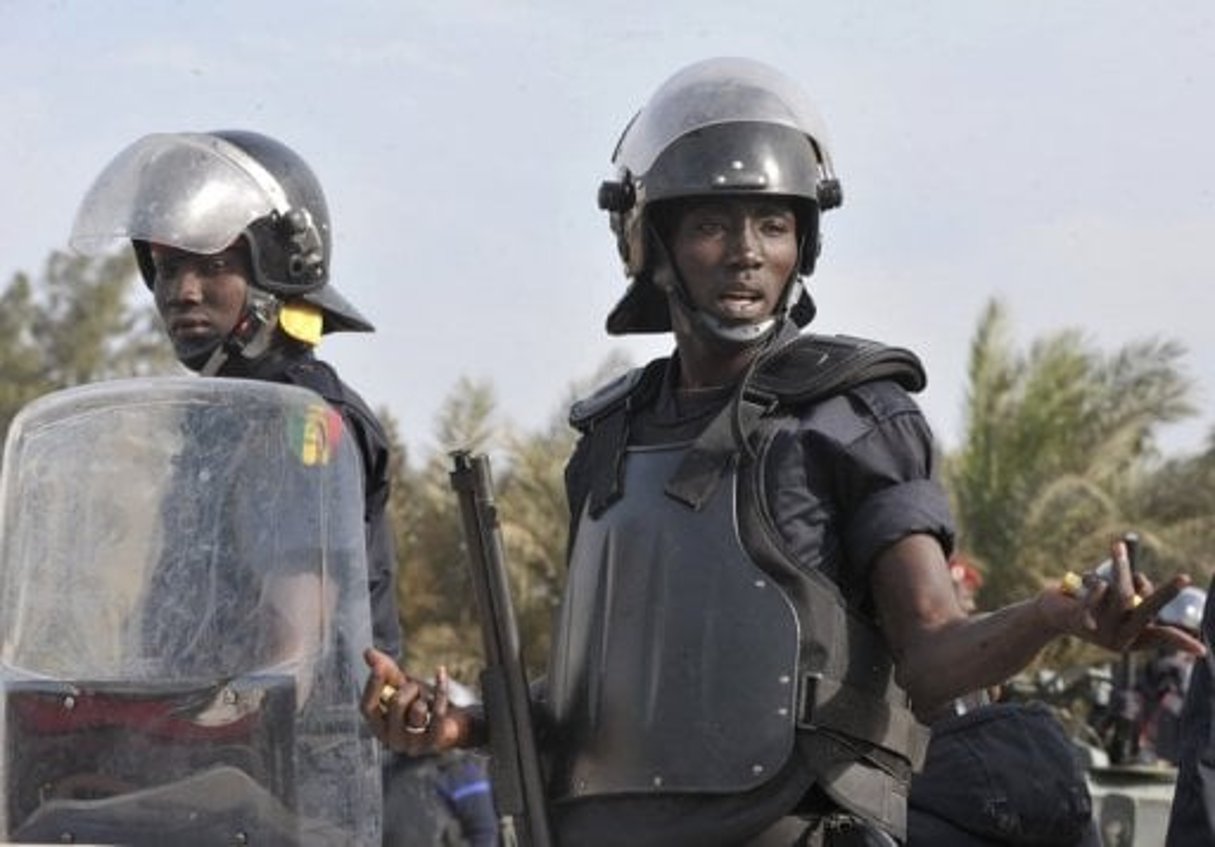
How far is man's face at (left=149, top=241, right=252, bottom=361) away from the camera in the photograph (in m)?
5.75

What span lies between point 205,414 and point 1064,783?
1559 millimetres

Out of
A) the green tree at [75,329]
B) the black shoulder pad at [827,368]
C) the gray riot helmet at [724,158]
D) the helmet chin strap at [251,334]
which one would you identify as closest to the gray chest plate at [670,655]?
the black shoulder pad at [827,368]

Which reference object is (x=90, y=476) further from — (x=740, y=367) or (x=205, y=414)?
(x=740, y=367)

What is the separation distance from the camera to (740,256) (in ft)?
14.2

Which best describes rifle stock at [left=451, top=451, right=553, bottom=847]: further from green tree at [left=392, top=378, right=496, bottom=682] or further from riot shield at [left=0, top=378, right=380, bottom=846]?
green tree at [left=392, top=378, right=496, bottom=682]

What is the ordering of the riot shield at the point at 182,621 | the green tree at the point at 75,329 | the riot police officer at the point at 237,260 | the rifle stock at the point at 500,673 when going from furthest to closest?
the green tree at the point at 75,329 < the riot police officer at the point at 237,260 < the riot shield at the point at 182,621 < the rifle stock at the point at 500,673

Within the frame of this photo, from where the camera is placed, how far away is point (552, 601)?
18422 mm

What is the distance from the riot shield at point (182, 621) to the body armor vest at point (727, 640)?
62cm

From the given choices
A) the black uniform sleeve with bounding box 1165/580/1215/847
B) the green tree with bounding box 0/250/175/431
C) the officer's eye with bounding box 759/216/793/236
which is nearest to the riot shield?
the officer's eye with bounding box 759/216/793/236

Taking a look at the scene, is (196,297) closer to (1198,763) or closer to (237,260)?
(237,260)

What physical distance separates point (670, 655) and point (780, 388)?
415mm

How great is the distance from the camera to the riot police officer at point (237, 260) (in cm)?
556

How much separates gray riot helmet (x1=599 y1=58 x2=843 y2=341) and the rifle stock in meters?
0.44

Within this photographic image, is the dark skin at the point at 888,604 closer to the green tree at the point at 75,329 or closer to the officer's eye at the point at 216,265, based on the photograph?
the officer's eye at the point at 216,265
